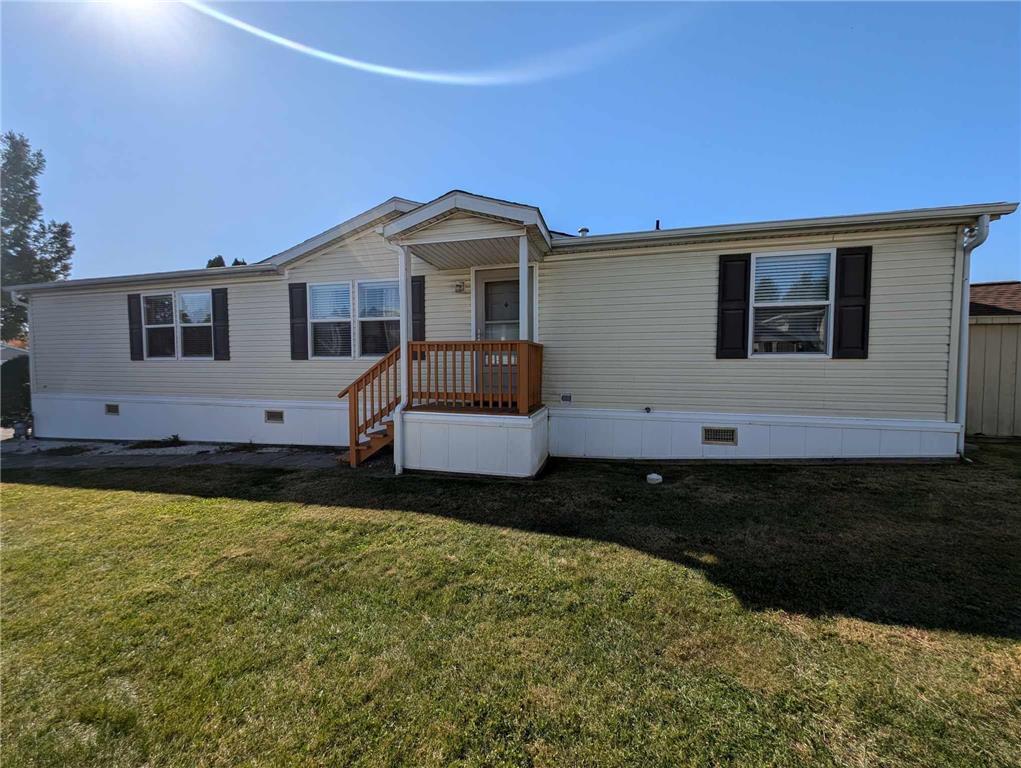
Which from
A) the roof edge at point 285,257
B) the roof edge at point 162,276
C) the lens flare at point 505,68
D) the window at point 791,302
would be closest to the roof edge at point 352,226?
the roof edge at point 285,257

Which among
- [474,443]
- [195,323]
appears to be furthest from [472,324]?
[195,323]

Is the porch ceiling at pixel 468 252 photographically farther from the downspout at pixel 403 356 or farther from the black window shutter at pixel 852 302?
the black window shutter at pixel 852 302

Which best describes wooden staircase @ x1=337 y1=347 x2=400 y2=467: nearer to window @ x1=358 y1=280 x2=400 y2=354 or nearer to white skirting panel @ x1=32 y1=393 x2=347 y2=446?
window @ x1=358 y1=280 x2=400 y2=354

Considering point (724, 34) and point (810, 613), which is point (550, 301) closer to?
point (724, 34)

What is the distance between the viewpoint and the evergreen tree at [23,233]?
16.7 metres

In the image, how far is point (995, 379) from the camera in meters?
6.57

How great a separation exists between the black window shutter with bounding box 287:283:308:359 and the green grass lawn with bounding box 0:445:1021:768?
11.7 feet

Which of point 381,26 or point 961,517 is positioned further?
point 381,26

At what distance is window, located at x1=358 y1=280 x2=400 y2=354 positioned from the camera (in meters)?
6.69

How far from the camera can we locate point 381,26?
18.3 ft

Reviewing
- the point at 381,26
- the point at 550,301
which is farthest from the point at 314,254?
the point at 550,301

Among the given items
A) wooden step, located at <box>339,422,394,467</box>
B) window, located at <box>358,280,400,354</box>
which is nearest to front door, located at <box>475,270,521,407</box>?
window, located at <box>358,280,400,354</box>

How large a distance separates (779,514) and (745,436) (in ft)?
6.66

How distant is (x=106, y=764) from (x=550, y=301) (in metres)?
5.65
